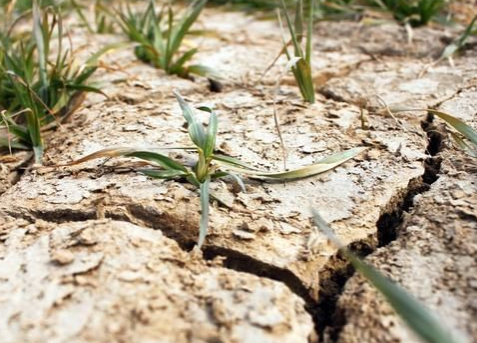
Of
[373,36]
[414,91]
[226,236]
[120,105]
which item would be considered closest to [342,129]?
[414,91]

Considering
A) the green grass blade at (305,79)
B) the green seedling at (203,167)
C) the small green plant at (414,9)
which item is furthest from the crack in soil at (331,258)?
the small green plant at (414,9)

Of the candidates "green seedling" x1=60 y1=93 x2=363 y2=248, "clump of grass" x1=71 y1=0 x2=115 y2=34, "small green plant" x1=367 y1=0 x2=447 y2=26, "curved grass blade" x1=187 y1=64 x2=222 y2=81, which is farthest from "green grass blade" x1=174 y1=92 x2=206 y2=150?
"small green plant" x1=367 y1=0 x2=447 y2=26

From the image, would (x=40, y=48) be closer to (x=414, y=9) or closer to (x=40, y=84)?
(x=40, y=84)

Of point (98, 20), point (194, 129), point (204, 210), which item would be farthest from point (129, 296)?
point (98, 20)

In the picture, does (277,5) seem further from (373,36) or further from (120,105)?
(120,105)

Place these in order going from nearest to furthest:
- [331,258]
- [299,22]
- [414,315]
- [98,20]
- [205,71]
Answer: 1. [414,315]
2. [331,258]
3. [299,22]
4. [205,71]
5. [98,20]

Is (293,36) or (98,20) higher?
(293,36)

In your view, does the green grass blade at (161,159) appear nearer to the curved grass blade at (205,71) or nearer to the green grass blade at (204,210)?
the green grass blade at (204,210)
